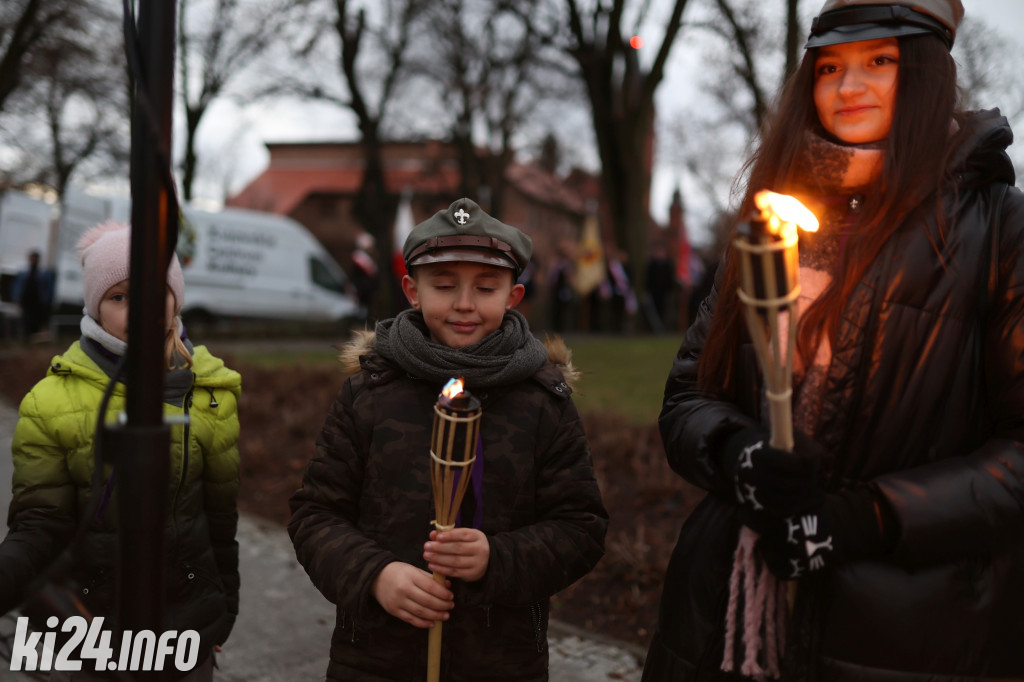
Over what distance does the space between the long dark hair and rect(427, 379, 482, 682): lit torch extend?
0.52 metres

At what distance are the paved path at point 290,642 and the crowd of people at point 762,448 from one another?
1344 millimetres

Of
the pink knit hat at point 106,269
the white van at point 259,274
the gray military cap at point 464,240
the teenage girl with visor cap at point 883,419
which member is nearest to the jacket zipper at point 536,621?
the teenage girl with visor cap at point 883,419

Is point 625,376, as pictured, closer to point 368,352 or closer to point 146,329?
point 368,352

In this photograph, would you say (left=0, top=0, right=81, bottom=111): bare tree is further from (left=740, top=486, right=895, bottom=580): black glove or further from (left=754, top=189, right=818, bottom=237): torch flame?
(left=740, top=486, right=895, bottom=580): black glove

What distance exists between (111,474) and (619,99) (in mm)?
15818

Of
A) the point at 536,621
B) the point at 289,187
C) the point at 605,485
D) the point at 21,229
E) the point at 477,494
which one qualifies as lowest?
the point at 605,485

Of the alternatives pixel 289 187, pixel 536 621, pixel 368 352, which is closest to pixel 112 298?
pixel 368 352

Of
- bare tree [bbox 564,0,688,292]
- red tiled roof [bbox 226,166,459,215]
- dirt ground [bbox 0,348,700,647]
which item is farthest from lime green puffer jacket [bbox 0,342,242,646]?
red tiled roof [bbox 226,166,459,215]

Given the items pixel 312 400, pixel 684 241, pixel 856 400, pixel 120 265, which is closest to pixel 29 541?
pixel 120 265

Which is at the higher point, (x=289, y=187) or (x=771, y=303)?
(x=289, y=187)

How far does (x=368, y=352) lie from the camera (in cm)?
224

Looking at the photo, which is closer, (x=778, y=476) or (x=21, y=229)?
(x=778, y=476)

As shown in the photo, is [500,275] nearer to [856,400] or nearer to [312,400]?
[856,400]

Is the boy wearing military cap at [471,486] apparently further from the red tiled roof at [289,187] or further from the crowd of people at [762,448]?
the red tiled roof at [289,187]
